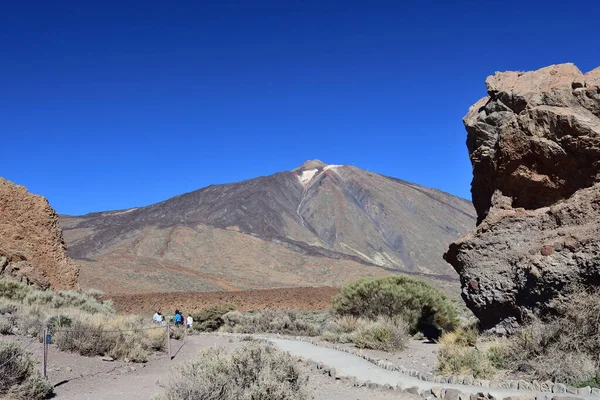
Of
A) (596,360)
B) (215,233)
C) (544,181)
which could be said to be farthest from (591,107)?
(215,233)

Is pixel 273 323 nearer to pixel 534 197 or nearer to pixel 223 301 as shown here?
pixel 223 301

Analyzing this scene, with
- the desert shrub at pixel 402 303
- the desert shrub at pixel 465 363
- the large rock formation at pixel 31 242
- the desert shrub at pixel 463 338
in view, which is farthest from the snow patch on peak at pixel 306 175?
the desert shrub at pixel 465 363

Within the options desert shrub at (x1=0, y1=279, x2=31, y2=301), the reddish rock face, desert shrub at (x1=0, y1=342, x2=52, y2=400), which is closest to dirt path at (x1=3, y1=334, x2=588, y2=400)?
desert shrub at (x1=0, y1=342, x2=52, y2=400)

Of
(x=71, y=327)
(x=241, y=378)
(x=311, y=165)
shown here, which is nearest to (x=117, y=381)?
(x=71, y=327)

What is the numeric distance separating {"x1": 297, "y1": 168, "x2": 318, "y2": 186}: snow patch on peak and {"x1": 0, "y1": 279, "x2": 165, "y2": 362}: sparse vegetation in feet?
446

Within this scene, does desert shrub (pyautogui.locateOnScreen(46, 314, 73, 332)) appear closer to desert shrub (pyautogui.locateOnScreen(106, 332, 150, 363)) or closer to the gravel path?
desert shrub (pyautogui.locateOnScreen(106, 332, 150, 363))

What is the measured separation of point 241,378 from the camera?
20.3ft

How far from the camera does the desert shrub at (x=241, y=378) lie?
18.3 feet

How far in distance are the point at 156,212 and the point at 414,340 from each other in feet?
381

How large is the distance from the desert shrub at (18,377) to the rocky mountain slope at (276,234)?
131 ft

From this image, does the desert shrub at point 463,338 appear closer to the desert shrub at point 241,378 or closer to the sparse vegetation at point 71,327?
the desert shrub at point 241,378

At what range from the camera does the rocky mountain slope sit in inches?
2360

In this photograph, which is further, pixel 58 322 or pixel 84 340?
pixel 58 322

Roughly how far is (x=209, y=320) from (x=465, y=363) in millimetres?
20826
